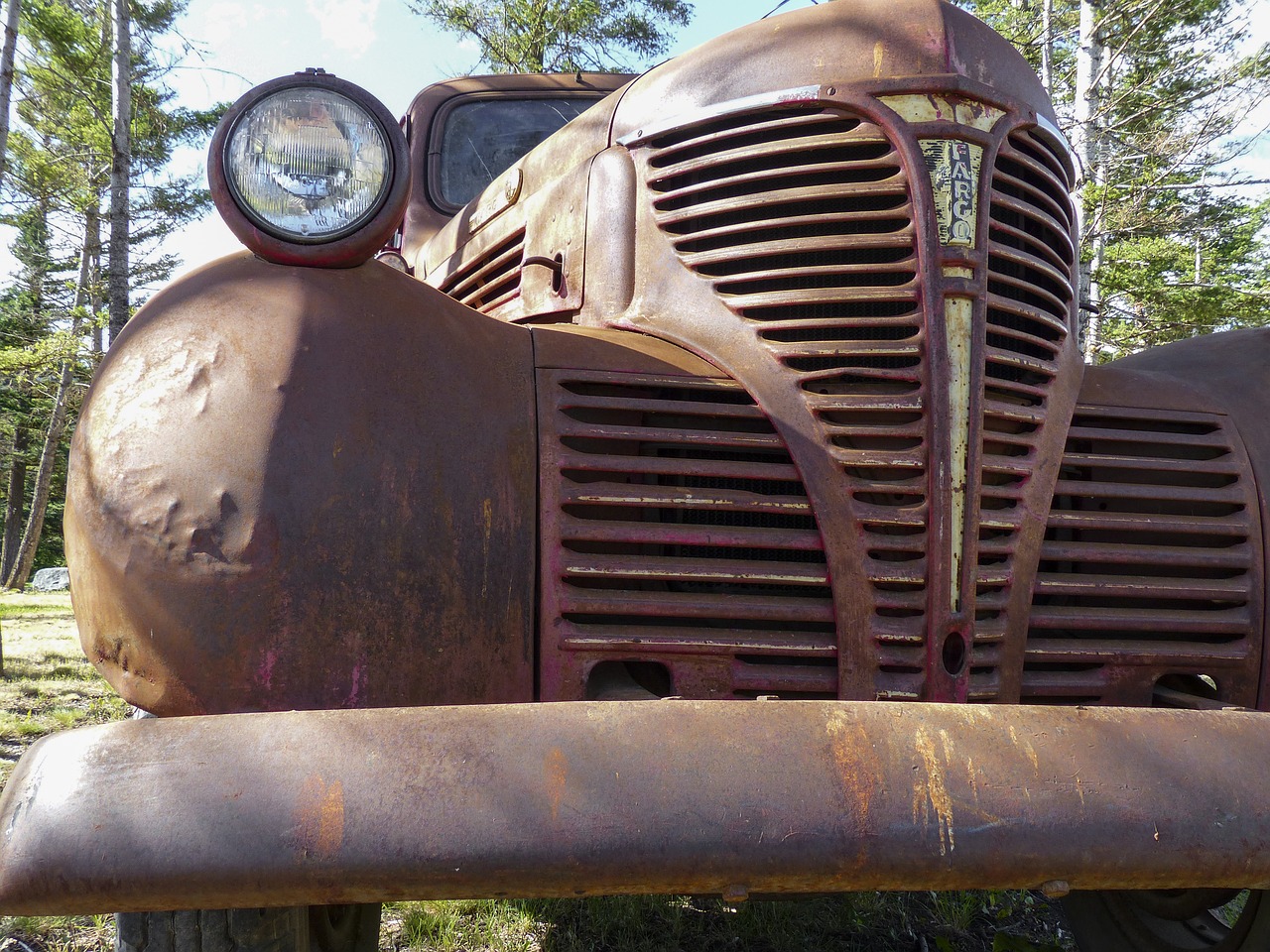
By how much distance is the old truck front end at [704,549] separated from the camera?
118cm

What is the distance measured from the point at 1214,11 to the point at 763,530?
17.2 meters

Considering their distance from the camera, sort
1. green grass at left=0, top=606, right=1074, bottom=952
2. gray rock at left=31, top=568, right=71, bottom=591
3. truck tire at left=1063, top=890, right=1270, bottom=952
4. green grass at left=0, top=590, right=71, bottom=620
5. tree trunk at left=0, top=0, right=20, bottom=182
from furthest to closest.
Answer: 1. gray rock at left=31, top=568, right=71, bottom=591
2. green grass at left=0, top=590, right=71, bottom=620
3. tree trunk at left=0, top=0, right=20, bottom=182
4. green grass at left=0, top=606, right=1074, bottom=952
5. truck tire at left=1063, top=890, right=1270, bottom=952

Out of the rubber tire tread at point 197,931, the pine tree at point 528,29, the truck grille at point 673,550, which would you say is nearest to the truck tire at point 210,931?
the rubber tire tread at point 197,931

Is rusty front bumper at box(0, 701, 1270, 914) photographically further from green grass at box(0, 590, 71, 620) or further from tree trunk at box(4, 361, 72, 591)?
tree trunk at box(4, 361, 72, 591)

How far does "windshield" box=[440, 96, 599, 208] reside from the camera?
4.36 metres

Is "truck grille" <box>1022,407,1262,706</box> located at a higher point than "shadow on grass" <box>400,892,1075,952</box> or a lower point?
higher

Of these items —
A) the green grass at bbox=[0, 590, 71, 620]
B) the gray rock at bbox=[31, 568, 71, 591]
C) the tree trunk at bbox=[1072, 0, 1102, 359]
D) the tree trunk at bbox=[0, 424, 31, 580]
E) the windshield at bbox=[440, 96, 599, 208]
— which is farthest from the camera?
the tree trunk at bbox=[0, 424, 31, 580]

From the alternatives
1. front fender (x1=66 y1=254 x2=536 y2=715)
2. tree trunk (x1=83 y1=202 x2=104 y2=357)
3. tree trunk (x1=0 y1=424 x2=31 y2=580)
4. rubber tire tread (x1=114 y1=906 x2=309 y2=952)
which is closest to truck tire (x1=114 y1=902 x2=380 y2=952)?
rubber tire tread (x1=114 y1=906 x2=309 y2=952)

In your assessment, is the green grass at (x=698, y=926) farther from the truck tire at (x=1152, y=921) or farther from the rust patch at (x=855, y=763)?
the rust patch at (x=855, y=763)

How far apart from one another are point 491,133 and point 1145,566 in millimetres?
3434

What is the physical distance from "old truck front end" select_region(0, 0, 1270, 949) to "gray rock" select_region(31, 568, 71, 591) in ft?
68.9

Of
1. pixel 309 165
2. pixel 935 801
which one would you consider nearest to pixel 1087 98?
pixel 309 165

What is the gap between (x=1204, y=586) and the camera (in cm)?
200

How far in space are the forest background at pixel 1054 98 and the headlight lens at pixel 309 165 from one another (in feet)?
25.4
